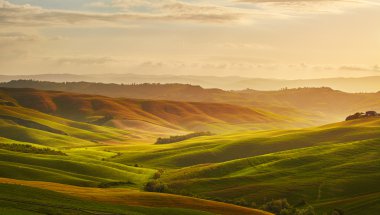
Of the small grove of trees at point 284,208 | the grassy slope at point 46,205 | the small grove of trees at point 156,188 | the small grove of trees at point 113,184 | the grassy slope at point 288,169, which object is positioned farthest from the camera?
the small grove of trees at point 113,184

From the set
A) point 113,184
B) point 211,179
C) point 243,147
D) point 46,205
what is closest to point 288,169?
point 211,179

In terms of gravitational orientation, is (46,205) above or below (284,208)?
above

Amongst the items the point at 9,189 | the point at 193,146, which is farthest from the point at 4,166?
the point at 193,146

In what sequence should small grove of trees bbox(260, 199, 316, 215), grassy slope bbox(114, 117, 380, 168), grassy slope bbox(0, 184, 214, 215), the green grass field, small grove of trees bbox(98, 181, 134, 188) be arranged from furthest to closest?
grassy slope bbox(114, 117, 380, 168) → small grove of trees bbox(98, 181, 134, 188) → small grove of trees bbox(260, 199, 316, 215) → the green grass field → grassy slope bbox(0, 184, 214, 215)

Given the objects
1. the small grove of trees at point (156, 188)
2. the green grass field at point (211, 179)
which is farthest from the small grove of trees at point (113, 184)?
the small grove of trees at point (156, 188)

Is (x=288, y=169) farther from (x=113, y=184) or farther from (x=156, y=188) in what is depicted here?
(x=113, y=184)

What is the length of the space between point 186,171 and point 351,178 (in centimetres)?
3798

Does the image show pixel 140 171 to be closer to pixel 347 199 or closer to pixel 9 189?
pixel 347 199

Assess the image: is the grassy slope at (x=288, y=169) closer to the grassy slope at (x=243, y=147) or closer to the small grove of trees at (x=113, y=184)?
the grassy slope at (x=243, y=147)

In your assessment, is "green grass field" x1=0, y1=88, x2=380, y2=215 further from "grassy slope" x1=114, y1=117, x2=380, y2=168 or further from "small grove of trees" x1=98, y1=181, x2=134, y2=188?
"grassy slope" x1=114, y1=117, x2=380, y2=168

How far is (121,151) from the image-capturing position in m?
190

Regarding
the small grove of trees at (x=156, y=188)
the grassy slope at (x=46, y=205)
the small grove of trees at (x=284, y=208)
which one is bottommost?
the small grove of trees at (x=284, y=208)

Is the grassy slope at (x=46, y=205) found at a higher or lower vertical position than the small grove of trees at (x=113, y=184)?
higher

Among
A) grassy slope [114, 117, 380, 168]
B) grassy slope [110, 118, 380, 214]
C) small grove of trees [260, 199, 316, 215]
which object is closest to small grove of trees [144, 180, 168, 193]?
grassy slope [110, 118, 380, 214]
